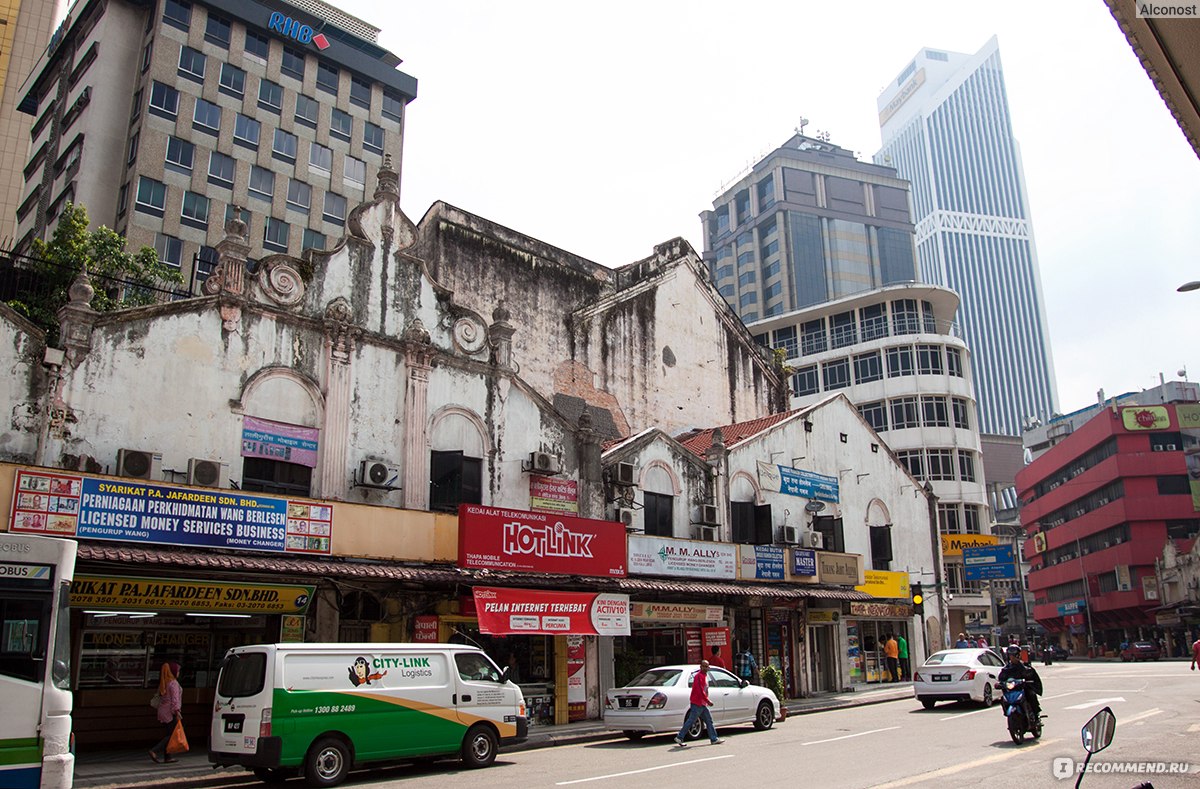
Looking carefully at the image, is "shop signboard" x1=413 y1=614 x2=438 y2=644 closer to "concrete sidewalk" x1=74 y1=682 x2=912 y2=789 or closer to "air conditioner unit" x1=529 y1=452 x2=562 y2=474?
"concrete sidewalk" x1=74 y1=682 x2=912 y2=789

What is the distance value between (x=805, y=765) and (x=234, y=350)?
12576 mm

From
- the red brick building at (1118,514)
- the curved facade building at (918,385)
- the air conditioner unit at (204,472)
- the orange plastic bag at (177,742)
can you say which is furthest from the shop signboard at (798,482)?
the red brick building at (1118,514)

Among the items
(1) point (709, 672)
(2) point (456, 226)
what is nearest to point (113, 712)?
(1) point (709, 672)

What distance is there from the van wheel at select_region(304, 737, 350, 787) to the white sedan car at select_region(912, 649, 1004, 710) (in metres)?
13.4

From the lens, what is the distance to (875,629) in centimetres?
3128

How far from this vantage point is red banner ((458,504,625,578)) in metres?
18.4

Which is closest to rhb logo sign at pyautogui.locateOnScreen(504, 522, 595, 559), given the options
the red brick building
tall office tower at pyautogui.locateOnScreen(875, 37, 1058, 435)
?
the red brick building

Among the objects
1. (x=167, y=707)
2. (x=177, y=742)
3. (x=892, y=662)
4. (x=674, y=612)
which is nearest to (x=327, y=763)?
(x=177, y=742)

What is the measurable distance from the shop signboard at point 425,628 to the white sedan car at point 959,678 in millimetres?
10762

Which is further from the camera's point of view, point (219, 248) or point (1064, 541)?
point (1064, 541)

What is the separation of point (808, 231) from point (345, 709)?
98.5 metres

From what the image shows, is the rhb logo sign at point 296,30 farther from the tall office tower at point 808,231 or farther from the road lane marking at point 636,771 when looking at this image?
the tall office tower at point 808,231

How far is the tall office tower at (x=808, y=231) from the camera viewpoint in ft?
340

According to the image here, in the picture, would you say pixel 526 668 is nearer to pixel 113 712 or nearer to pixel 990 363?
pixel 113 712
